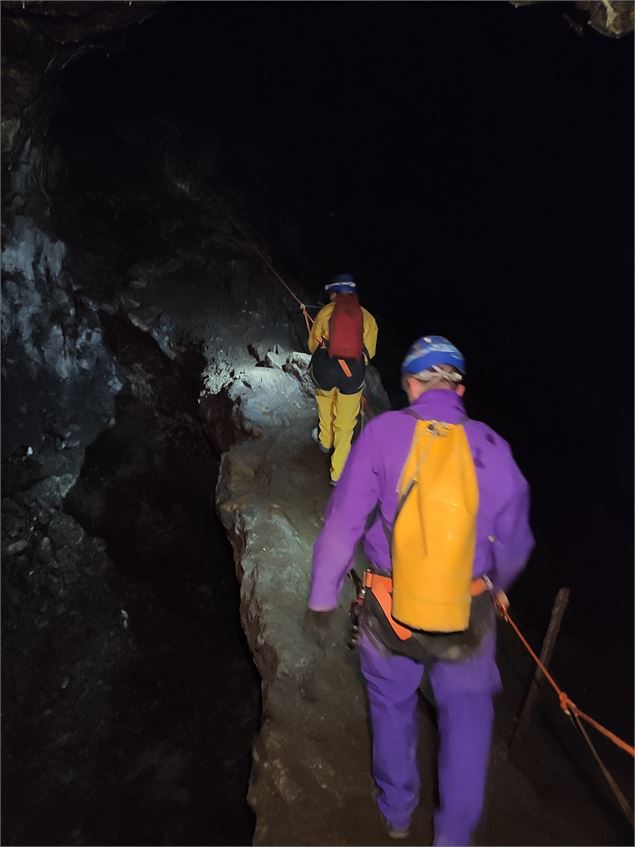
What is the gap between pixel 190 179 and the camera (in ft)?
36.9

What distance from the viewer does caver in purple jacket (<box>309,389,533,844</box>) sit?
7.25 ft

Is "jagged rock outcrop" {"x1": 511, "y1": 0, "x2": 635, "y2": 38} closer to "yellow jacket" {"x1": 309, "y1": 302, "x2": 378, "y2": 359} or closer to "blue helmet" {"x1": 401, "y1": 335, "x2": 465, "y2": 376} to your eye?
"yellow jacket" {"x1": 309, "y1": 302, "x2": 378, "y2": 359}

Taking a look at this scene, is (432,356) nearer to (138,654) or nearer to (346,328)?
(346,328)

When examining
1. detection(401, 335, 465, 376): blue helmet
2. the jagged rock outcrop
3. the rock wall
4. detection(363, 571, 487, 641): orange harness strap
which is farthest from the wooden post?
the jagged rock outcrop

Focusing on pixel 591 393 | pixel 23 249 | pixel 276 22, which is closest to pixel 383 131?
pixel 276 22

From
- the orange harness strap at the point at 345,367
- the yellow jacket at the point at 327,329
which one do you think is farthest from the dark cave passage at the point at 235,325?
the yellow jacket at the point at 327,329

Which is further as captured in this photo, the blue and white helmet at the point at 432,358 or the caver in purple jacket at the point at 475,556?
the blue and white helmet at the point at 432,358

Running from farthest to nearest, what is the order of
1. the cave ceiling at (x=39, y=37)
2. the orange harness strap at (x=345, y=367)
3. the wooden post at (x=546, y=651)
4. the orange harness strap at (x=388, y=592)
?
the cave ceiling at (x=39, y=37), the orange harness strap at (x=345, y=367), the wooden post at (x=546, y=651), the orange harness strap at (x=388, y=592)

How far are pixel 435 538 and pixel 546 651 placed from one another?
255cm

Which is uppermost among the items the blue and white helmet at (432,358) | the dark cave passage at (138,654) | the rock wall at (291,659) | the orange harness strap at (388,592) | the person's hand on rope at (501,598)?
the blue and white helmet at (432,358)

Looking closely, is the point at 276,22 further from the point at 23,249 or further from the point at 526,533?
the point at 526,533

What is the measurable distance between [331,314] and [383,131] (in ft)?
41.2

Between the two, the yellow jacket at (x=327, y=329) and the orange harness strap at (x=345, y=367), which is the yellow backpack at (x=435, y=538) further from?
the yellow jacket at (x=327, y=329)

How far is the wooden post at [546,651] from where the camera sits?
3.98m
